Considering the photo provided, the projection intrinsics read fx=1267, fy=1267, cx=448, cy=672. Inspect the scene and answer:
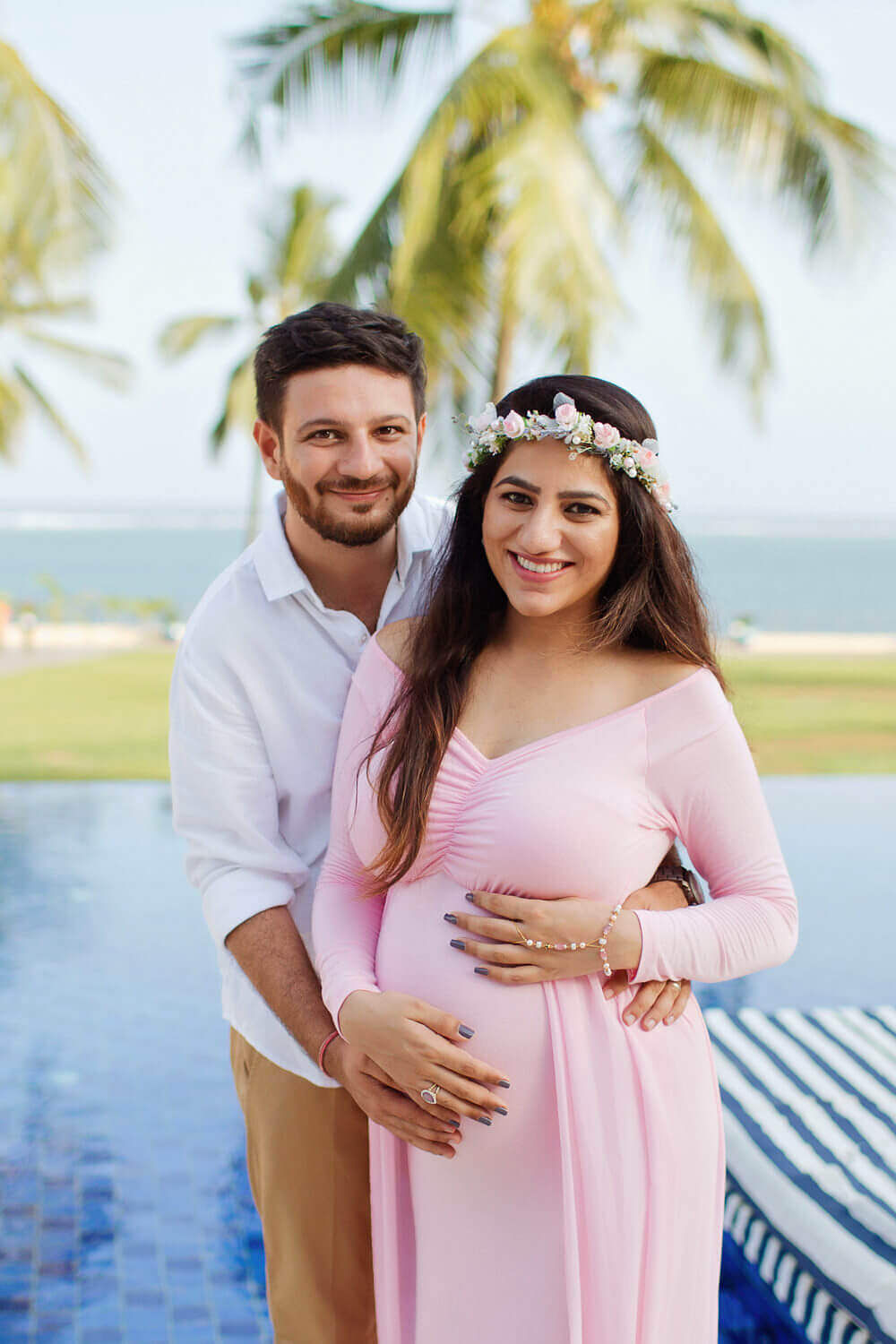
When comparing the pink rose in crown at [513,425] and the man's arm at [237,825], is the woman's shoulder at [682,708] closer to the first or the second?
the pink rose in crown at [513,425]

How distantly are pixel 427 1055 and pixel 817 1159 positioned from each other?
1580 millimetres

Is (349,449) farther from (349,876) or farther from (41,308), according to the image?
(41,308)

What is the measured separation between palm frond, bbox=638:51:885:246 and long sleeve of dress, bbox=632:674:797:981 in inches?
307

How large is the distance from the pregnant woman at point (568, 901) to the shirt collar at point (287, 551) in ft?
1.08

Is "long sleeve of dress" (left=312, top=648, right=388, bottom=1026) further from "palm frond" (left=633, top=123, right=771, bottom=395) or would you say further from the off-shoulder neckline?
"palm frond" (left=633, top=123, right=771, bottom=395)

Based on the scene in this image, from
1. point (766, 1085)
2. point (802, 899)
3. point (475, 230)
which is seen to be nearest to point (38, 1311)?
point (766, 1085)

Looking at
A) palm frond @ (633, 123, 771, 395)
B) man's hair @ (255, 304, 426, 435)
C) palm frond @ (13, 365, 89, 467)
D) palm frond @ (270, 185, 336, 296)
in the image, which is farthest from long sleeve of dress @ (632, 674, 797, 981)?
palm frond @ (270, 185, 336, 296)

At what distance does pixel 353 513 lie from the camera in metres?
1.95

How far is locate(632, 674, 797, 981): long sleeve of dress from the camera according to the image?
5.28 ft

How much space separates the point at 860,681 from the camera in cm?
1636

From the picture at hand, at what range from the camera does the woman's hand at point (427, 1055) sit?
1.59 m

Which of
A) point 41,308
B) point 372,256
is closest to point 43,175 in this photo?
point 372,256

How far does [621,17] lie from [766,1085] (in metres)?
7.33

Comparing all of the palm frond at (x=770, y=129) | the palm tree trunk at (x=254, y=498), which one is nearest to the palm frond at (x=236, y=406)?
the palm tree trunk at (x=254, y=498)
